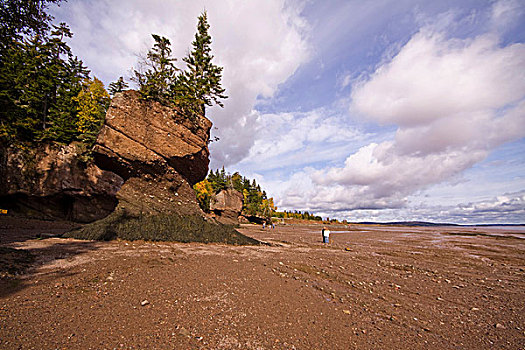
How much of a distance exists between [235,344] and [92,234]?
13.6m

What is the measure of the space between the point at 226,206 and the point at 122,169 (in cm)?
4123

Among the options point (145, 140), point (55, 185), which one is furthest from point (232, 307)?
point (55, 185)

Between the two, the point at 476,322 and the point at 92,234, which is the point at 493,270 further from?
the point at 92,234

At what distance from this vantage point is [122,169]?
15.4 m

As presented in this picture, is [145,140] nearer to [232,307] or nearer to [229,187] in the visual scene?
[232,307]

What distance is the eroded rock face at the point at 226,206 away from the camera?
181 feet

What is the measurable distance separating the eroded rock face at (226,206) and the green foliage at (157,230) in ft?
126

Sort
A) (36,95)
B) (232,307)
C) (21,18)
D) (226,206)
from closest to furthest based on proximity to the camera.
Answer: (232,307) → (21,18) → (36,95) → (226,206)

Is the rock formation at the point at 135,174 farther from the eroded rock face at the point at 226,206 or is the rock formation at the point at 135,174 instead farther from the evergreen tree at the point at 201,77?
the eroded rock face at the point at 226,206

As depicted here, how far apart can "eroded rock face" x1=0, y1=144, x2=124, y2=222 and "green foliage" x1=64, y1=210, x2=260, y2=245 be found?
12103 mm

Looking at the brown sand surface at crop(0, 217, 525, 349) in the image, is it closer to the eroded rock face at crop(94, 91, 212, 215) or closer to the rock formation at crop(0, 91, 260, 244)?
the rock formation at crop(0, 91, 260, 244)

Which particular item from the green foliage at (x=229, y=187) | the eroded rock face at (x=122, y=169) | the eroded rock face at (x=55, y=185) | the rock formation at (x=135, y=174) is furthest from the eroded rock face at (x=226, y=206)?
the rock formation at (x=135, y=174)

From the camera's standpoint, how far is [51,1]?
37.9 feet

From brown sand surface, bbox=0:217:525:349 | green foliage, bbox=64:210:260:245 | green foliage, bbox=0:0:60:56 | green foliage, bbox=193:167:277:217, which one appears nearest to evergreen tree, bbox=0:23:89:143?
green foliage, bbox=0:0:60:56
